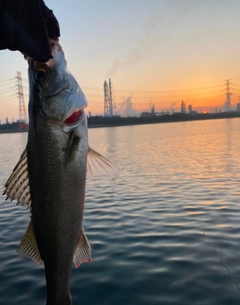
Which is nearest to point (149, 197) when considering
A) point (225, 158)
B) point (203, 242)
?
point (203, 242)

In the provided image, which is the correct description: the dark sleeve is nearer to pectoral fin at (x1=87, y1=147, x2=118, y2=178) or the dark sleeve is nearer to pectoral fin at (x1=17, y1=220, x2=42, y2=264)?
pectoral fin at (x1=87, y1=147, x2=118, y2=178)

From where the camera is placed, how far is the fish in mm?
3180

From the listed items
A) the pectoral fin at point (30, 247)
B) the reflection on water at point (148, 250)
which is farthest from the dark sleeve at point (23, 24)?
the reflection on water at point (148, 250)

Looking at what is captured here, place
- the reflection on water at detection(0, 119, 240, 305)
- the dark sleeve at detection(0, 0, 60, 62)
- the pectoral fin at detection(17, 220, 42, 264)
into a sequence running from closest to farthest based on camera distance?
the dark sleeve at detection(0, 0, 60, 62)
the pectoral fin at detection(17, 220, 42, 264)
the reflection on water at detection(0, 119, 240, 305)

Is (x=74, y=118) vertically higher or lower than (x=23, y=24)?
lower

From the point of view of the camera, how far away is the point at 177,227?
10203 millimetres

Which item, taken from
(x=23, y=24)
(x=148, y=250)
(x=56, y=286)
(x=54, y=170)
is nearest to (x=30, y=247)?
(x=56, y=286)

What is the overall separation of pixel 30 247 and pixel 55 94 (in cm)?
157

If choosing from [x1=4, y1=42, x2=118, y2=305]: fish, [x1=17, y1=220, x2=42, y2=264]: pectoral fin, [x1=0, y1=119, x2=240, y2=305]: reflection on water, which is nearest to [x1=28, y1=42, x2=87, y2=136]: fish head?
[x1=4, y1=42, x2=118, y2=305]: fish

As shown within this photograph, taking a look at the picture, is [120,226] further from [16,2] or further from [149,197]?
[16,2]

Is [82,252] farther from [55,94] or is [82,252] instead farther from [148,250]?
[148,250]

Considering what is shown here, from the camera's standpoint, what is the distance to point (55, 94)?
3.18 meters

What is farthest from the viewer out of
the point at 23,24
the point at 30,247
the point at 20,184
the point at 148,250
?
the point at 148,250

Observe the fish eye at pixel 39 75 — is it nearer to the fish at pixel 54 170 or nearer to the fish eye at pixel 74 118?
the fish at pixel 54 170
